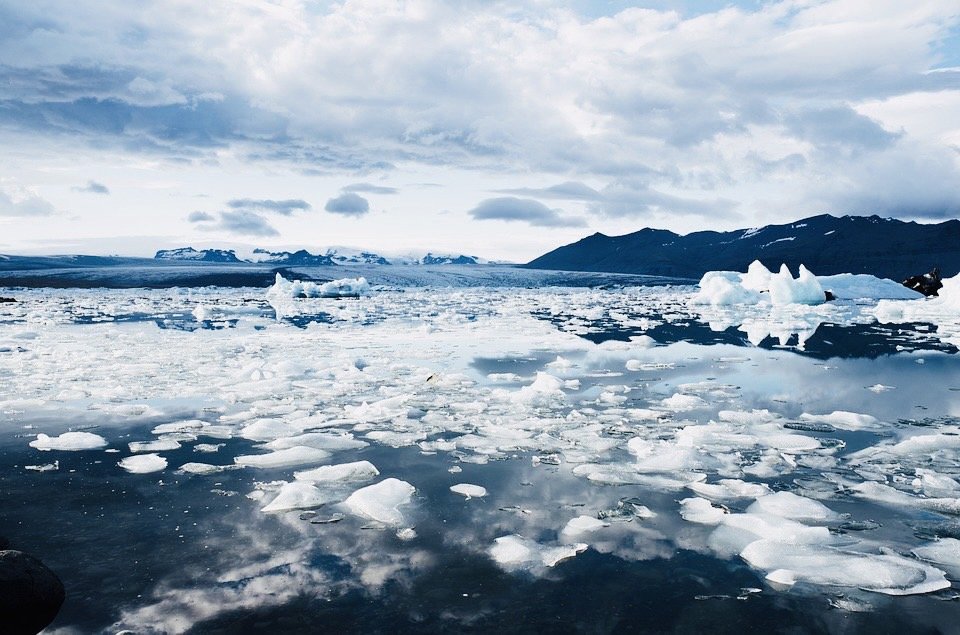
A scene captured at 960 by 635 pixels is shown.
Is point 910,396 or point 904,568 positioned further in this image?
point 910,396

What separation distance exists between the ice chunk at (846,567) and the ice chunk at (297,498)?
2701mm

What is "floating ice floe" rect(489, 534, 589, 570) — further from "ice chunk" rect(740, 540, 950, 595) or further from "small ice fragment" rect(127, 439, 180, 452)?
"small ice fragment" rect(127, 439, 180, 452)

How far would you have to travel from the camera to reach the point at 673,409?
748 cm

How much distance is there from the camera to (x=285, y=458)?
18.0 feet

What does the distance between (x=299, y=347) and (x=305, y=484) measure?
9.87 metres

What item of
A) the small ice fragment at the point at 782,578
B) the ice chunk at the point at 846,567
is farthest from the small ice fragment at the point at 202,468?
the small ice fragment at the point at 782,578

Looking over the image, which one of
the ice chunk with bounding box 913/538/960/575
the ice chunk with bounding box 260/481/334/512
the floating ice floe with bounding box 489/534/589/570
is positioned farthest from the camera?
the ice chunk with bounding box 260/481/334/512

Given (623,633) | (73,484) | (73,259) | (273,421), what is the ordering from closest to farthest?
(623,633), (73,484), (273,421), (73,259)

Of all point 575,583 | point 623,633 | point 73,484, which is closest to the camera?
point 623,633

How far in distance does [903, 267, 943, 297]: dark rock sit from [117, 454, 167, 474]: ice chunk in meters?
44.5

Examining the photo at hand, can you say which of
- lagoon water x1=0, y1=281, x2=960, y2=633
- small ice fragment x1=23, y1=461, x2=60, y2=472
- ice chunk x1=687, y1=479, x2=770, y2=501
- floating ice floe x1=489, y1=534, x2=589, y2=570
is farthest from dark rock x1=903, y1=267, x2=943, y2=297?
small ice fragment x1=23, y1=461, x2=60, y2=472

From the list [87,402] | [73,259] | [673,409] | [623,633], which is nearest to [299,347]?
[87,402]

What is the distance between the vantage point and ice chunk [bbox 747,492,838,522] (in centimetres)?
414

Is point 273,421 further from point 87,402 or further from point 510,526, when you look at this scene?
point 510,526
